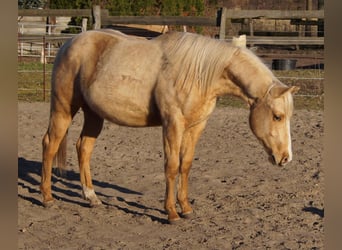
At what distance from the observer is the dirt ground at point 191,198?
13.5 feet

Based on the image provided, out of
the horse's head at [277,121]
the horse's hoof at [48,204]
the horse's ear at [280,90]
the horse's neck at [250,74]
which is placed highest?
the horse's neck at [250,74]

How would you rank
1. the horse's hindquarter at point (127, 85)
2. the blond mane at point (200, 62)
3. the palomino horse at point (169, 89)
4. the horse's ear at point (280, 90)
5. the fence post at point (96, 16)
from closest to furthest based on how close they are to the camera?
the horse's ear at point (280, 90), the palomino horse at point (169, 89), the blond mane at point (200, 62), the horse's hindquarter at point (127, 85), the fence post at point (96, 16)

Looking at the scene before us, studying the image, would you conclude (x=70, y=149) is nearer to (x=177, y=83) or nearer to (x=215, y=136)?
(x=215, y=136)

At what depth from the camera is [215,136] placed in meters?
8.02

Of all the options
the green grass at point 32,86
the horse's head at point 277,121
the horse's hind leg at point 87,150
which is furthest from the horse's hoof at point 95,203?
the green grass at point 32,86

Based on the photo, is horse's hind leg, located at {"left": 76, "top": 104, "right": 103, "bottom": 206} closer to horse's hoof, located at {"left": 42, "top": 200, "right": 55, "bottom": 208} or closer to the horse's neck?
horse's hoof, located at {"left": 42, "top": 200, "right": 55, "bottom": 208}

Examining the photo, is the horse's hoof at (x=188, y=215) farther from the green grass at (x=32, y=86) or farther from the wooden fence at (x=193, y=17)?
the wooden fence at (x=193, y=17)

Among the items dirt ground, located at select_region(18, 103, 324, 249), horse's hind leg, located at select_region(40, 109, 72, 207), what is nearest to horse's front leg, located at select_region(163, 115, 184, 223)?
dirt ground, located at select_region(18, 103, 324, 249)

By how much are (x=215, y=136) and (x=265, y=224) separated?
11.8ft

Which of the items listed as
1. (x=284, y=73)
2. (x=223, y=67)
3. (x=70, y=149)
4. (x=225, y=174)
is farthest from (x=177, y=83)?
(x=284, y=73)

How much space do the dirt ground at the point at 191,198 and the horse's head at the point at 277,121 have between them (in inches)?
23.1

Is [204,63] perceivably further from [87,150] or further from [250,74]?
[87,150]

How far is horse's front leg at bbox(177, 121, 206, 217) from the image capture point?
185 inches

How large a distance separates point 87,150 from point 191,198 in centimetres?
101
